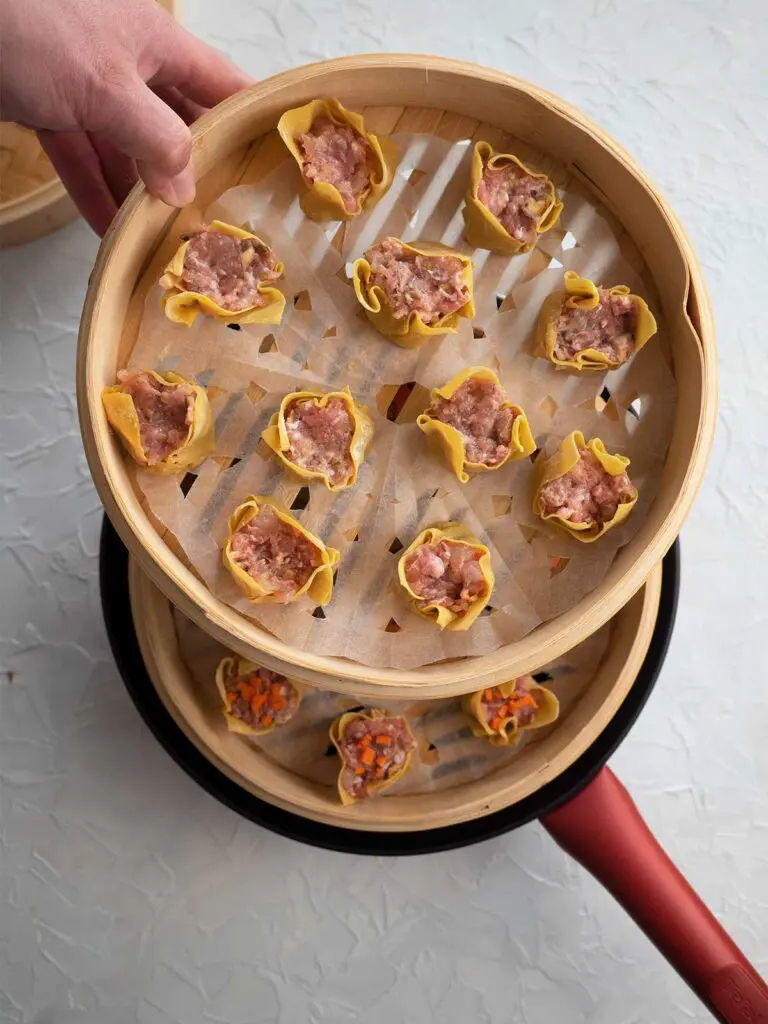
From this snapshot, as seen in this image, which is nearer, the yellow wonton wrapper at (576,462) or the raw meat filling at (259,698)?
the yellow wonton wrapper at (576,462)

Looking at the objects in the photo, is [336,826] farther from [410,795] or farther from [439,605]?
[439,605]

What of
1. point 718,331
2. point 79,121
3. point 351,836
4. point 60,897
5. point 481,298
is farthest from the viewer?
point 718,331

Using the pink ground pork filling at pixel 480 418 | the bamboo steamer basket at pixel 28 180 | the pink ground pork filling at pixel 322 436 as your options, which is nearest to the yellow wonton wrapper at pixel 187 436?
the pink ground pork filling at pixel 322 436

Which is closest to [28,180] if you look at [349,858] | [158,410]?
[158,410]

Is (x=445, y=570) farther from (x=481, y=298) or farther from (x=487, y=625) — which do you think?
(x=481, y=298)

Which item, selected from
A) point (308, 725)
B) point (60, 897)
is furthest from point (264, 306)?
point (60, 897)

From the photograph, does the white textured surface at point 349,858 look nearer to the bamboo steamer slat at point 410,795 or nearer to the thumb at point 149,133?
the bamboo steamer slat at point 410,795

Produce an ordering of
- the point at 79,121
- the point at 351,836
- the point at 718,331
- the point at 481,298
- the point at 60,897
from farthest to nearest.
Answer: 1. the point at 718,331
2. the point at 60,897
3. the point at 351,836
4. the point at 481,298
5. the point at 79,121
